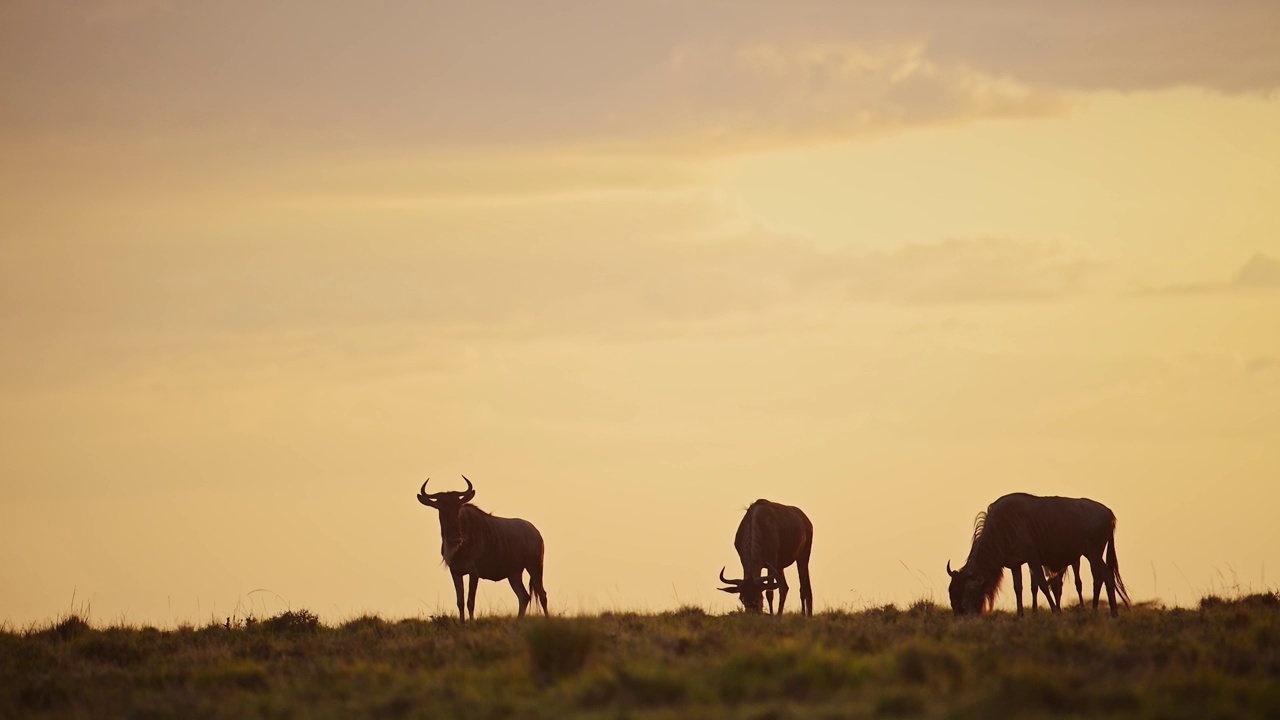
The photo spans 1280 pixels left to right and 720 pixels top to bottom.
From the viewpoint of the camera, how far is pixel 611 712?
1379cm

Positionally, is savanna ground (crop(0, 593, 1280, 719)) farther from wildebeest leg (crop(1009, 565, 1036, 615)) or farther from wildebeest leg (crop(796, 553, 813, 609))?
wildebeest leg (crop(796, 553, 813, 609))

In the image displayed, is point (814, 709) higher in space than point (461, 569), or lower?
lower

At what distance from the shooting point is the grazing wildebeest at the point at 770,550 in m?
25.8

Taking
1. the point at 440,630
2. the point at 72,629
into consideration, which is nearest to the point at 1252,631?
the point at 440,630

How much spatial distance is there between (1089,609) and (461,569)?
1182 centimetres

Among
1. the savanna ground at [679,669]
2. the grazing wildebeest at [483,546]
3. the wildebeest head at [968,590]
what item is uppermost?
the grazing wildebeest at [483,546]

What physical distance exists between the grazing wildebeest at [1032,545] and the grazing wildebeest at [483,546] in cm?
832

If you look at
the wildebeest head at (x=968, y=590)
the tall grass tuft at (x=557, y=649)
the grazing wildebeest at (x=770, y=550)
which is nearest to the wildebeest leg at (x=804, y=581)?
the grazing wildebeest at (x=770, y=550)

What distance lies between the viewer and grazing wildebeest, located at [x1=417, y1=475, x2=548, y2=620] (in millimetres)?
25641

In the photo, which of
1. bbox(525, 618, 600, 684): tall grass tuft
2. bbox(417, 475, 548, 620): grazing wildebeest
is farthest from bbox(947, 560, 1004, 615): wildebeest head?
bbox(525, 618, 600, 684): tall grass tuft

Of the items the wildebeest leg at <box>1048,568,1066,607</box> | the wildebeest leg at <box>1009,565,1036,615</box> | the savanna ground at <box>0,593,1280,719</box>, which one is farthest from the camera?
the wildebeest leg at <box>1048,568,1066,607</box>

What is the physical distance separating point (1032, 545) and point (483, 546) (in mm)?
10563

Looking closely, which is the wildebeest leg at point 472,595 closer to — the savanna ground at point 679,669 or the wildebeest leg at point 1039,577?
the savanna ground at point 679,669

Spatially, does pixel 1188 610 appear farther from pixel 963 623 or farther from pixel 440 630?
pixel 440 630
